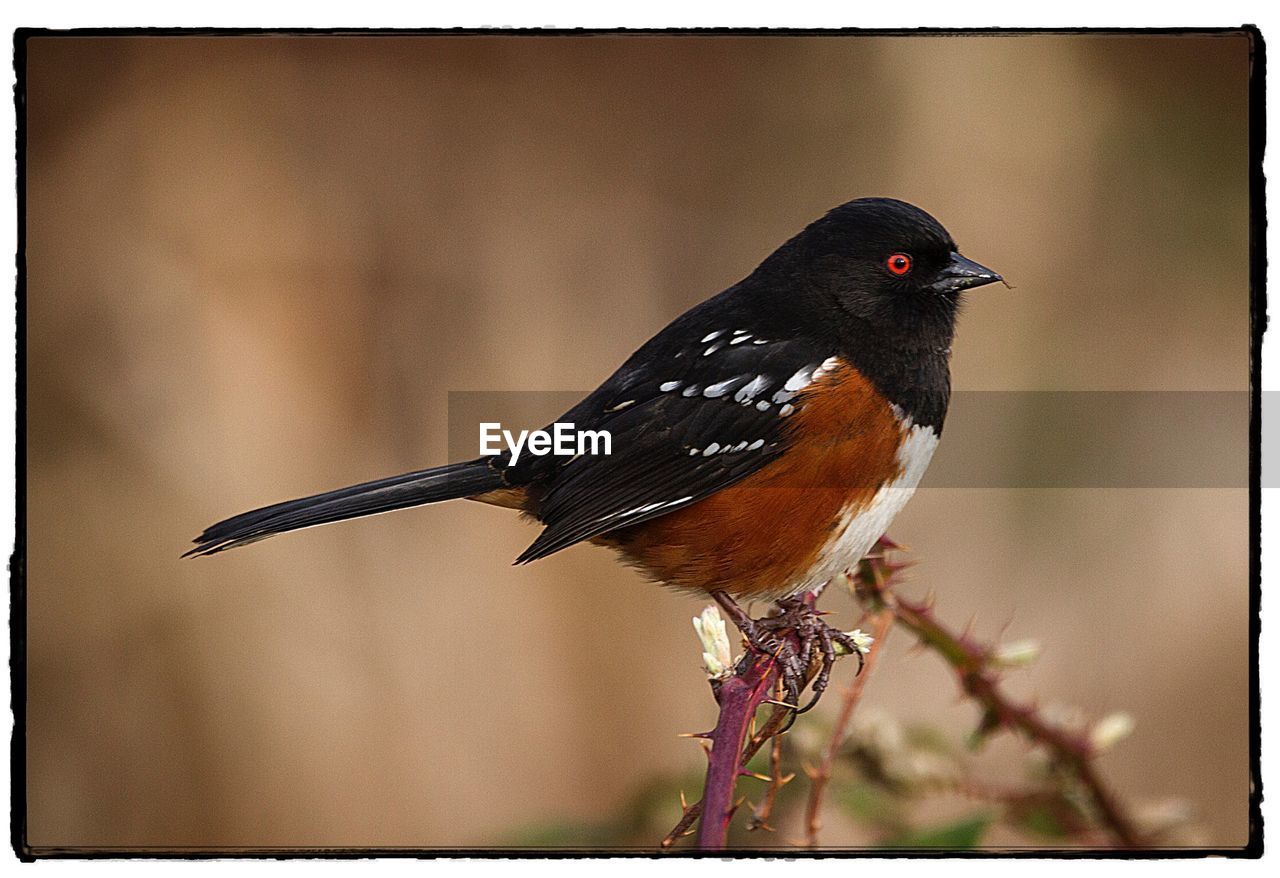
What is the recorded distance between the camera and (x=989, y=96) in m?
2.54

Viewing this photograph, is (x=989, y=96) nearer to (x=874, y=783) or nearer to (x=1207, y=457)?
(x=1207, y=457)

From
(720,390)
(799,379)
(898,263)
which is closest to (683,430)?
(720,390)

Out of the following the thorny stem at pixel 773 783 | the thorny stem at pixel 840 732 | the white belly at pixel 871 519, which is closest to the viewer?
the thorny stem at pixel 773 783

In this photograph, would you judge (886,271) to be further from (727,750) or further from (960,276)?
(727,750)

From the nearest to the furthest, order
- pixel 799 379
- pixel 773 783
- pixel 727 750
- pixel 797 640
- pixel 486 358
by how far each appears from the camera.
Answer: pixel 727 750 < pixel 773 783 < pixel 797 640 < pixel 799 379 < pixel 486 358

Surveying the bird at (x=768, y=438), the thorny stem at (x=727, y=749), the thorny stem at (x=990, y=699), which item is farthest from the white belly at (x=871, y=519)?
the thorny stem at (x=727, y=749)

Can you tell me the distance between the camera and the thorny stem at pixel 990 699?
66.7 inches

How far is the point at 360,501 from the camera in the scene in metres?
2.30

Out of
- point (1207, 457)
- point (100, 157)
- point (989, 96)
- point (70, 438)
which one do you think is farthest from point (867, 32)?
point (70, 438)

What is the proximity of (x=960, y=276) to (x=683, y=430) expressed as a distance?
1.67 feet

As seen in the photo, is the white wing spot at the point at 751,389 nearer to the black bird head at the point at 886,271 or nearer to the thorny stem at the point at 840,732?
the black bird head at the point at 886,271

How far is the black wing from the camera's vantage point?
2217 millimetres

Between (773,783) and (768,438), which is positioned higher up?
(768,438)

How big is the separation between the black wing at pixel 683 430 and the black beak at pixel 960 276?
216 millimetres
